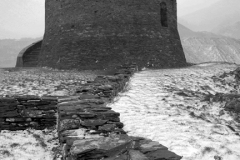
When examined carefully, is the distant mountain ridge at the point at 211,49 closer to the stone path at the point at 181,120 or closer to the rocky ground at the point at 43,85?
the rocky ground at the point at 43,85

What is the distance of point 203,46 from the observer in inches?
2554

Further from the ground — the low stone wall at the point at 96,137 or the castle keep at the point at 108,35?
the castle keep at the point at 108,35

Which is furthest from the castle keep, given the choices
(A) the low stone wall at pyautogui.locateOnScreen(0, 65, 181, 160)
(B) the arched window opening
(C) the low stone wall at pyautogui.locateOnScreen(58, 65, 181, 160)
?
(C) the low stone wall at pyautogui.locateOnScreen(58, 65, 181, 160)

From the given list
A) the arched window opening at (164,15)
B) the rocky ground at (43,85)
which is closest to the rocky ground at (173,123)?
the rocky ground at (43,85)

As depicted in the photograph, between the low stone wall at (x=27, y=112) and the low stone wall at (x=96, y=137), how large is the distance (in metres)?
0.92

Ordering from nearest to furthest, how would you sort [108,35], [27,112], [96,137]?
[96,137] < [27,112] < [108,35]

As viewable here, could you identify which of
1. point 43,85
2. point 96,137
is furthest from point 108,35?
point 96,137

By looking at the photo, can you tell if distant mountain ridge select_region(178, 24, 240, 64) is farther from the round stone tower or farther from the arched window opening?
the round stone tower

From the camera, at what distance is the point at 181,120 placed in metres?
4.22

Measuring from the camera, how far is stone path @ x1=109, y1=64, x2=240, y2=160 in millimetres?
3189

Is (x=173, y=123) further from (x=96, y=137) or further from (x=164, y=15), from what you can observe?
(x=164, y=15)

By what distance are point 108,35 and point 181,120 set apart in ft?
28.6

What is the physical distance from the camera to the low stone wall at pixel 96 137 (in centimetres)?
250

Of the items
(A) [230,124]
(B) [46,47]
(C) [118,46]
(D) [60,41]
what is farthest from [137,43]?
(A) [230,124]
